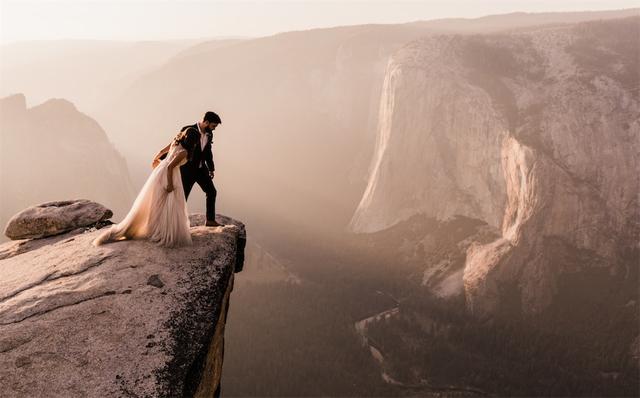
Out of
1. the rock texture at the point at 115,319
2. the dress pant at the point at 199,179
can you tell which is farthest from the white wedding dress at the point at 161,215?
the dress pant at the point at 199,179

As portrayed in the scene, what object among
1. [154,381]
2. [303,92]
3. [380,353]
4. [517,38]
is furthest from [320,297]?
[303,92]

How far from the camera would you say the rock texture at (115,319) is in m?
5.78

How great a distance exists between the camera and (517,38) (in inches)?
2327

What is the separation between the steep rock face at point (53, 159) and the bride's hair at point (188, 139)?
4483cm

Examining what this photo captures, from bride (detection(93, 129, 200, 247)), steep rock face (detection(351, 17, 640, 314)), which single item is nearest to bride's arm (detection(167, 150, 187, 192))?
bride (detection(93, 129, 200, 247))

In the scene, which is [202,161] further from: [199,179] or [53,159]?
[53,159]

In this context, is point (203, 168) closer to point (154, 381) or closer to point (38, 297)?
point (38, 297)

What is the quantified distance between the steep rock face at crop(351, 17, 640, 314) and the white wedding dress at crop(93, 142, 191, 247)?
3965 cm

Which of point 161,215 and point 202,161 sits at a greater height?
point 202,161

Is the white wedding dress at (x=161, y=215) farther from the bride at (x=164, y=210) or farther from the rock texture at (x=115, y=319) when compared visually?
the rock texture at (x=115, y=319)

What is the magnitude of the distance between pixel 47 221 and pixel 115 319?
5.31m

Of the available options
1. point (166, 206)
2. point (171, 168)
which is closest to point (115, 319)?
point (166, 206)

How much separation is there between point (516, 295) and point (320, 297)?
19.1 meters

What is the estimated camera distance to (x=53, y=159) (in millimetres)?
52062
